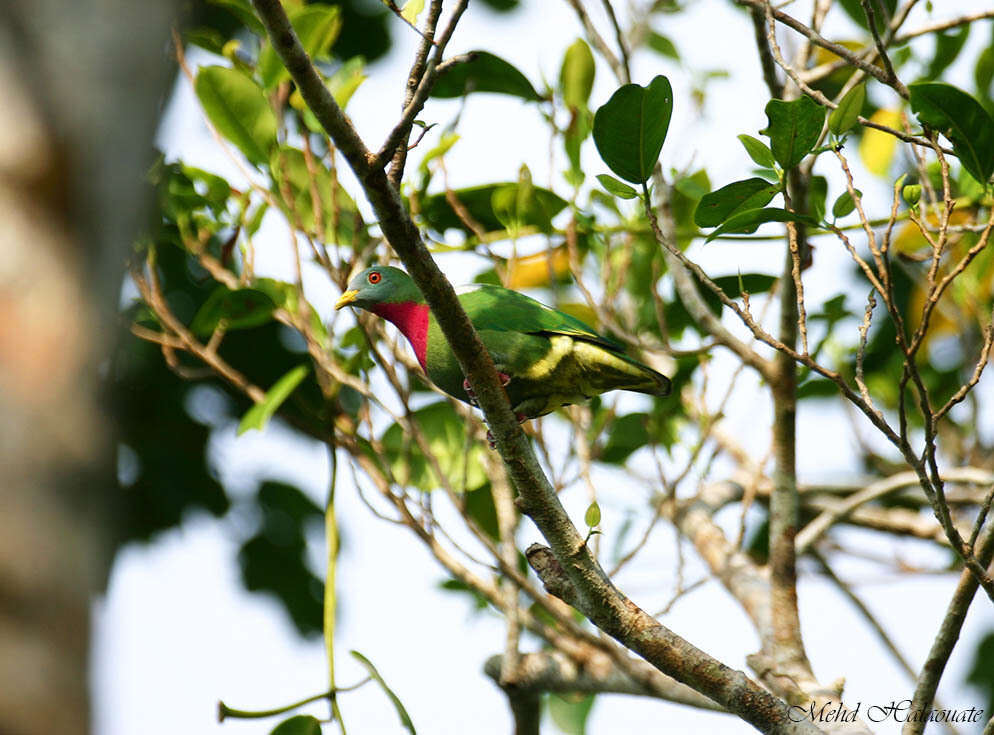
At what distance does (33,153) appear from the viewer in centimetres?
113

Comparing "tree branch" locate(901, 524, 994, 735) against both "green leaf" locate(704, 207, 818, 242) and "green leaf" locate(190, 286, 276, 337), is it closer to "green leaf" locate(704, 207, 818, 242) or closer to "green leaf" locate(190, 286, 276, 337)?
"green leaf" locate(704, 207, 818, 242)

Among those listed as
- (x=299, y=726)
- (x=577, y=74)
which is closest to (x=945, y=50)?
(x=577, y=74)

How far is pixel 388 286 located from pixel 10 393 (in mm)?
3024

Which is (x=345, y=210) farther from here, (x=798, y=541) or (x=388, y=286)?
(x=798, y=541)

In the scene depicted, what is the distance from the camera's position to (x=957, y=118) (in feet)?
8.74

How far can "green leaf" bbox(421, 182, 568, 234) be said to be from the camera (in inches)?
161

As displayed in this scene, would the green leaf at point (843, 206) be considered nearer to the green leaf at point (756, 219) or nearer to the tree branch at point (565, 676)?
the green leaf at point (756, 219)

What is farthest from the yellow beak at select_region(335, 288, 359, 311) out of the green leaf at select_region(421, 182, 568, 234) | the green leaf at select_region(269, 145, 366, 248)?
the green leaf at select_region(421, 182, 568, 234)

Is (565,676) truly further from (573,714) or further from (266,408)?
(266,408)

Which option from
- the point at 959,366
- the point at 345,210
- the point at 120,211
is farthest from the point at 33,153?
the point at 959,366

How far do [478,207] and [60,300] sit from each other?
3287mm

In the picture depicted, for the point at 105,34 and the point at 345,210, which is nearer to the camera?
the point at 105,34

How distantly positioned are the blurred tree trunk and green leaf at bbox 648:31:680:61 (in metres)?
4.83

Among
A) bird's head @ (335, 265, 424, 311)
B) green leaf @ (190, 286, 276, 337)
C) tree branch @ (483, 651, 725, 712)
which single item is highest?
bird's head @ (335, 265, 424, 311)
